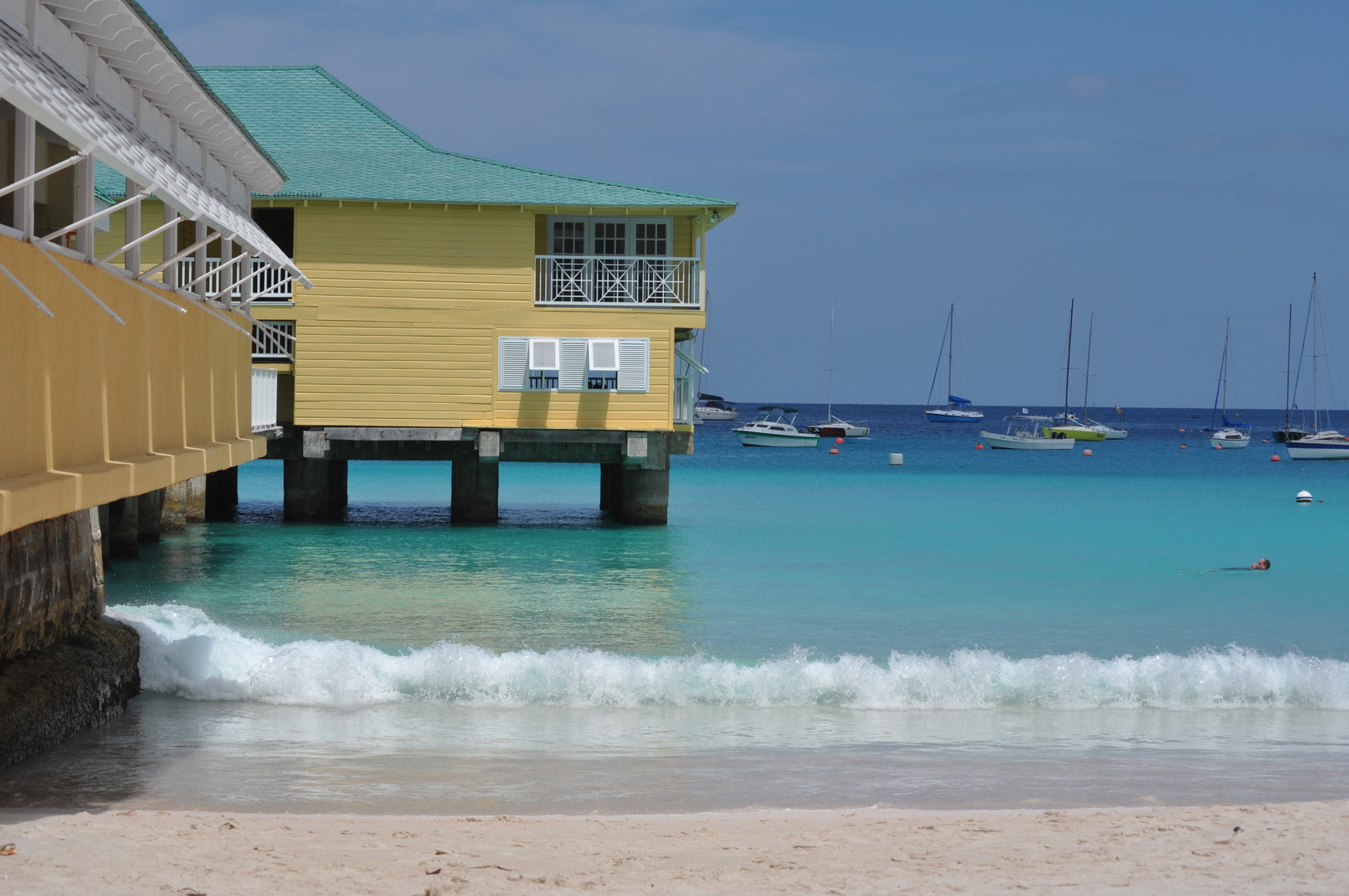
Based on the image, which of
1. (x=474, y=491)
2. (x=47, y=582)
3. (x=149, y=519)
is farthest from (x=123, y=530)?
(x=47, y=582)

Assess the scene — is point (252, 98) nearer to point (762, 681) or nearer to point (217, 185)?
point (217, 185)

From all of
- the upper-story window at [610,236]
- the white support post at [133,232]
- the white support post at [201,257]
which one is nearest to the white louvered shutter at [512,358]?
the upper-story window at [610,236]

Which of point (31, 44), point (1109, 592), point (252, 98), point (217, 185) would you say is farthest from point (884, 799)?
point (252, 98)

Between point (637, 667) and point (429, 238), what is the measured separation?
44.6 ft

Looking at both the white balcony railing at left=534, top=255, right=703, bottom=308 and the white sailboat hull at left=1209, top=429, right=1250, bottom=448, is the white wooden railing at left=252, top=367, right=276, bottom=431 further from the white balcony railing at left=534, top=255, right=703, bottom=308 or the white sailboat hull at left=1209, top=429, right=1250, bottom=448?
the white sailboat hull at left=1209, top=429, right=1250, bottom=448

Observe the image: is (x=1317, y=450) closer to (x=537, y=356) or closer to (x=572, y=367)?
(x=572, y=367)

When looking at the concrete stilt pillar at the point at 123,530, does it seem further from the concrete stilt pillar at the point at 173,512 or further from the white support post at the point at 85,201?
the white support post at the point at 85,201

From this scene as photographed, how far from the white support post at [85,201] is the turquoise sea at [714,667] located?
367 centimetres

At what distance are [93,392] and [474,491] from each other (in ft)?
65.8

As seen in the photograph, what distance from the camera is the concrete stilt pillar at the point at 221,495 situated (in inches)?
1198

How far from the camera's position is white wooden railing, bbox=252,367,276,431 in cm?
1800

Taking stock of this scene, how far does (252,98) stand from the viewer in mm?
28594

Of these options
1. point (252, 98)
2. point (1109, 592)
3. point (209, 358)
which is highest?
point (252, 98)

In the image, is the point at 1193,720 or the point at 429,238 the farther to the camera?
the point at 429,238
